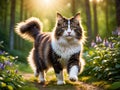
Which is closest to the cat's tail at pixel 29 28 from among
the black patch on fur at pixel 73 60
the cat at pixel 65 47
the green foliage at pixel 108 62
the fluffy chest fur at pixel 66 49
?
the cat at pixel 65 47

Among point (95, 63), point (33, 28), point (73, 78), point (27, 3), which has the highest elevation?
point (27, 3)

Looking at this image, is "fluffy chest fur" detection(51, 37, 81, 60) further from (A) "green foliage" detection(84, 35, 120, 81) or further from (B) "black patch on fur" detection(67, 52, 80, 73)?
(A) "green foliage" detection(84, 35, 120, 81)

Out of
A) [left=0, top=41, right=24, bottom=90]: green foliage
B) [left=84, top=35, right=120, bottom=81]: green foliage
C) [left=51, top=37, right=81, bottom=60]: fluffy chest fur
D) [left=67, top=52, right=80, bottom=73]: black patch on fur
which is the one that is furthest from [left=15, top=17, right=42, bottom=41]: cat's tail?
[left=0, top=41, right=24, bottom=90]: green foliage

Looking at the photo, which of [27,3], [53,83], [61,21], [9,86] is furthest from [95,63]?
[27,3]

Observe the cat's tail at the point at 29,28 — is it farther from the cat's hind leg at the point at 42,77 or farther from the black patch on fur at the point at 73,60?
the black patch on fur at the point at 73,60

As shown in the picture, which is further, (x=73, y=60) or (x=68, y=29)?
(x=73, y=60)

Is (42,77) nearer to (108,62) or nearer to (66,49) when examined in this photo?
(66,49)

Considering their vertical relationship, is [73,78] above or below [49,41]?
below

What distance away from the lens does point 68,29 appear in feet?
26.5

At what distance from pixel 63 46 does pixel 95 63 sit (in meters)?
1.91

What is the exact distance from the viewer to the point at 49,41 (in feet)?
29.5

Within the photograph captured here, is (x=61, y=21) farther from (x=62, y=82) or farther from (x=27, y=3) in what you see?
(x=27, y=3)

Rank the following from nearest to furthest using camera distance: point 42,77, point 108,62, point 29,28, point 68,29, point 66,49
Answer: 1. point 68,29
2. point 66,49
3. point 108,62
4. point 42,77
5. point 29,28

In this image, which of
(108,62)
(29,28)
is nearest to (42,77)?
(108,62)
